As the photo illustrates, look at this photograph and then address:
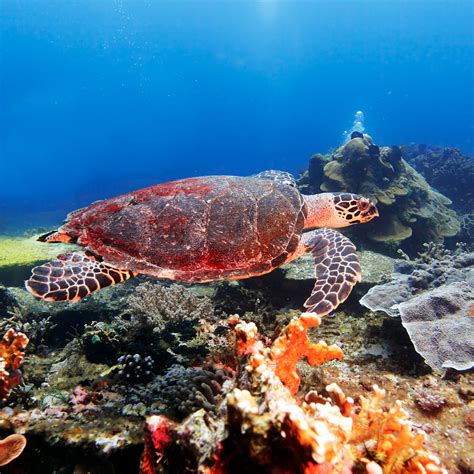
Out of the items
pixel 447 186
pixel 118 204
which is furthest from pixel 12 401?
pixel 447 186

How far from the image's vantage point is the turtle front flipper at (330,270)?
3742 mm

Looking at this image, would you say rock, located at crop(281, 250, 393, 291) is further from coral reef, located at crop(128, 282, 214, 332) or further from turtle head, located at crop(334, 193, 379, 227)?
coral reef, located at crop(128, 282, 214, 332)

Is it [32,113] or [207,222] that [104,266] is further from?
[32,113]

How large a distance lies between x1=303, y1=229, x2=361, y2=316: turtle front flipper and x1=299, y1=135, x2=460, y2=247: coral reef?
4253 millimetres

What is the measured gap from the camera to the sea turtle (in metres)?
3.75

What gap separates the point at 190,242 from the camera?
391cm

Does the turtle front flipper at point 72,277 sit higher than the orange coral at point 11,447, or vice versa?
the turtle front flipper at point 72,277

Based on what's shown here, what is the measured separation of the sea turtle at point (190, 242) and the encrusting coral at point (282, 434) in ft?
5.61

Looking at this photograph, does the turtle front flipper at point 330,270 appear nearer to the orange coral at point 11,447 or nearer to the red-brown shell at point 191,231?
the red-brown shell at point 191,231

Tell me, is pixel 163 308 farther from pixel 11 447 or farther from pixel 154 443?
pixel 154 443

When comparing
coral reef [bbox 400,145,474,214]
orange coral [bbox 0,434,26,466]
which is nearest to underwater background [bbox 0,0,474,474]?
orange coral [bbox 0,434,26,466]

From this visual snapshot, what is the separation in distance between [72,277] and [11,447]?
191 centimetres

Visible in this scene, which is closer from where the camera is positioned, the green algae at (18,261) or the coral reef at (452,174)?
the green algae at (18,261)

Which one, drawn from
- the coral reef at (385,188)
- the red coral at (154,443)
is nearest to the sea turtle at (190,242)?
the red coral at (154,443)
